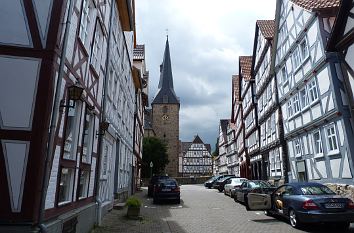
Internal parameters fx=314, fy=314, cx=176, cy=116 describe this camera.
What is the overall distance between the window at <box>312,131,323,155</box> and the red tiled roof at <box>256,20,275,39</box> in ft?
34.3

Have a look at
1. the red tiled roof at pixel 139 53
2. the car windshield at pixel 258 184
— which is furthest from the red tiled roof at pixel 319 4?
the red tiled roof at pixel 139 53

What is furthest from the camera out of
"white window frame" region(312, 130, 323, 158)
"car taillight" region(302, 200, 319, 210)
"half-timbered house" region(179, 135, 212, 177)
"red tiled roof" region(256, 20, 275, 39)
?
"half-timbered house" region(179, 135, 212, 177)

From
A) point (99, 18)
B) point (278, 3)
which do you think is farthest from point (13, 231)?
point (278, 3)

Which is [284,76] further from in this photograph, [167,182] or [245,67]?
[245,67]

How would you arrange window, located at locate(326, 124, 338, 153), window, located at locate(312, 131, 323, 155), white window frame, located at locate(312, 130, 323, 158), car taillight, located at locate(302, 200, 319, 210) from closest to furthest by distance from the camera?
car taillight, located at locate(302, 200, 319, 210), window, located at locate(326, 124, 338, 153), white window frame, located at locate(312, 130, 323, 158), window, located at locate(312, 131, 323, 155)

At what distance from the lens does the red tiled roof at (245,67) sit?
3372 centimetres

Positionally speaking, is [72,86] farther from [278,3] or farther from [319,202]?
[278,3]

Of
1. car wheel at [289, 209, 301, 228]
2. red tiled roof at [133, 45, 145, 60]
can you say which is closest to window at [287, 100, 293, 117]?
car wheel at [289, 209, 301, 228]

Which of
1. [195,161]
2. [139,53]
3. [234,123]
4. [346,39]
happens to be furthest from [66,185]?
[195,161]

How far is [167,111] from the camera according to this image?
72188mm

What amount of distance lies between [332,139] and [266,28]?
14782 millimetres

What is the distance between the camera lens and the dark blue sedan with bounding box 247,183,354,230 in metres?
8.92

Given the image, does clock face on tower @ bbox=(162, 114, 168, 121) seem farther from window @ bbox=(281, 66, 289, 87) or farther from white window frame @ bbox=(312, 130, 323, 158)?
white window frame @ bbox=(312, 130, 323, 158)

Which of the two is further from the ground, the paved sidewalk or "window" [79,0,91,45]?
"window" [79,0,91,45]
